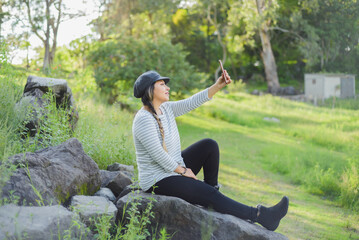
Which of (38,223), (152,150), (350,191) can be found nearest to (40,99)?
(152,150)

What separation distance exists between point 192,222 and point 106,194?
85 centimetres

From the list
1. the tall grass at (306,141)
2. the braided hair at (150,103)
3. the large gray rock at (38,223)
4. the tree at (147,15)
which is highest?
the tree at (147,15)

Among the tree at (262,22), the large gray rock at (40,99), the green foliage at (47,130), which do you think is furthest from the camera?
the tree at (262,22)

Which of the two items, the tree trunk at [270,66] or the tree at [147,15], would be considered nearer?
the tree trunk at [270,66]

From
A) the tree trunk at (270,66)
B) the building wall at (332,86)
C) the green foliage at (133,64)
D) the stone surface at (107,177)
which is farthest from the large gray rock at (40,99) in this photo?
the tree trunk at (270,66)

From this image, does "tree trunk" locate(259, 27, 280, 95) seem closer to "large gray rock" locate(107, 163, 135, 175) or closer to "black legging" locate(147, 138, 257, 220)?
"large gray rock" locate(107, 163, 135, 175)

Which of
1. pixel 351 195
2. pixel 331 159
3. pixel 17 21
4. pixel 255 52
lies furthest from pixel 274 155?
pixel 255 52

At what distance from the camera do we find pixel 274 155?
8469 millimetres

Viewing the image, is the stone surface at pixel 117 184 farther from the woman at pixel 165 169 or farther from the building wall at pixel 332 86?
the building wall at pixel 332 86

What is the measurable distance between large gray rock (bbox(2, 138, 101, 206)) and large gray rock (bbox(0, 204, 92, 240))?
163 millimetres

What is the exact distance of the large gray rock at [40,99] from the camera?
4516 mm

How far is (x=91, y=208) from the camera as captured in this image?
121 inches

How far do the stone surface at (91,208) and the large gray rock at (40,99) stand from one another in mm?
1527

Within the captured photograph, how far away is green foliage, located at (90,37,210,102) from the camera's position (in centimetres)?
1174
